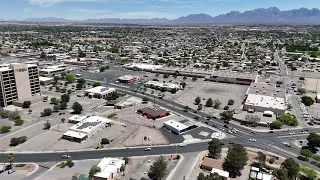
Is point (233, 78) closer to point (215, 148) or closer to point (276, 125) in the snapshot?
point (276, 125)

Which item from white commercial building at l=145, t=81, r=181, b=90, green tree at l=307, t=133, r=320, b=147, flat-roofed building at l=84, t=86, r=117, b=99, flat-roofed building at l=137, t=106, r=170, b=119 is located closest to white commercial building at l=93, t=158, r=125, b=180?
flat-roofed building at l=137, t=106, r=170, b=119

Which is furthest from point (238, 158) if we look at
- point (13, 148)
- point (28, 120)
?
point (28, 120)

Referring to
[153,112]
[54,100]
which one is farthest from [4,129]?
[153,112]

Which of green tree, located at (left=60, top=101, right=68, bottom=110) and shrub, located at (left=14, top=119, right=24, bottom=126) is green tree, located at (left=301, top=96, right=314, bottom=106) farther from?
shrub, located at (left=14, top=119, right=24, bottom=126)

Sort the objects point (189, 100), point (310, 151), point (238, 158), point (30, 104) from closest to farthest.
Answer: point (238, 158) < point (310, 151) < point (30, 104) < point (189, 100)

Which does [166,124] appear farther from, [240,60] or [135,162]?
[240,60]

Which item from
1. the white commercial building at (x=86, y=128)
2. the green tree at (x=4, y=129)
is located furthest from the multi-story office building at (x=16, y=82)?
the white commercial building at (x=86, y=128)
